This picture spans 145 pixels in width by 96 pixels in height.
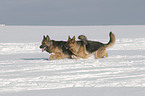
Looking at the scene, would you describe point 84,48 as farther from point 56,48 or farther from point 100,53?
point 56,48

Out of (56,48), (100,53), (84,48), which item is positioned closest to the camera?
(56,48)

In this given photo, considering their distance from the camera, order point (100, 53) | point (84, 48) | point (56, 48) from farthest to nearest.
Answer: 1. point (100, 53)
2. point (84, 48)
3. point (56, 48)

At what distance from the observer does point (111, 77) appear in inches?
267

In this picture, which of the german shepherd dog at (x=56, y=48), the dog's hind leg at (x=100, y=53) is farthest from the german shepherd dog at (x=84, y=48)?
the german shepherd dog at (x=56, y=48)

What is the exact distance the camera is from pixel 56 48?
9.98 meters

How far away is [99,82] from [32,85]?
1.55m

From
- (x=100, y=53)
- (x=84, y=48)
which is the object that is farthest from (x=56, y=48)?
(x=100, y=53)

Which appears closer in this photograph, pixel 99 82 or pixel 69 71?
pixel 99 82

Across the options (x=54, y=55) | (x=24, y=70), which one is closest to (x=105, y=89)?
(x=24, y=70)

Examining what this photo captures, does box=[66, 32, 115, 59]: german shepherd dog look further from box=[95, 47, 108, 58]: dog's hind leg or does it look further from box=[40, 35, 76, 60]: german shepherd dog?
box=[40, 35, 76, 60]: german shepherd dog

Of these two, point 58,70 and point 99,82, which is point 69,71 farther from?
point 99,82

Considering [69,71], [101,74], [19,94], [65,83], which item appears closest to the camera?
[19,94]

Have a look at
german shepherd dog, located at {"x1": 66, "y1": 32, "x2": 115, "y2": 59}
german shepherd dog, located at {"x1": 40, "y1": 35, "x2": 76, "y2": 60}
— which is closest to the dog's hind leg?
german shepherd dog, located at {"x1": 66, "y1": 32, "x2": 115, "y2": 59}

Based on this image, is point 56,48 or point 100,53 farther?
point 100,53
